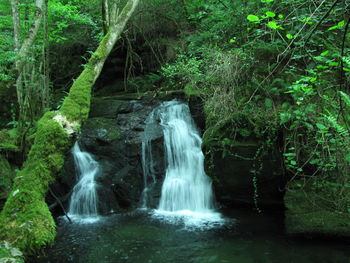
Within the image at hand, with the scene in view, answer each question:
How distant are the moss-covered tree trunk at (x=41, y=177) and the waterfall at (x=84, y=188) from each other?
2819mm

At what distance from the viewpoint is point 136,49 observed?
11.6m

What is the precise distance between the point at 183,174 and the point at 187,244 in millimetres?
2460

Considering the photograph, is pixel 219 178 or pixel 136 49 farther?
pixel 136 49

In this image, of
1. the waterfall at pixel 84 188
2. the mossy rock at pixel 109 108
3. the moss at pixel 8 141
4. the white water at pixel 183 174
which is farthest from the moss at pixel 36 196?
the mossy rock at pixel 109 108

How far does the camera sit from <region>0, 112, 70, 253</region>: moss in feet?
10.4

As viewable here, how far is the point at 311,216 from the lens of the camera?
505cm

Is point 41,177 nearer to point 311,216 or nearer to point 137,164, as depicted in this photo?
point 137,164

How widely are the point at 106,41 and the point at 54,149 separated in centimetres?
295

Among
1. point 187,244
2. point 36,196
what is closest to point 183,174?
point 187,244

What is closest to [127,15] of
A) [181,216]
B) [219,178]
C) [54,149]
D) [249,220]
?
[54,149]

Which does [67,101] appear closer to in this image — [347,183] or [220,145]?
[220,145]

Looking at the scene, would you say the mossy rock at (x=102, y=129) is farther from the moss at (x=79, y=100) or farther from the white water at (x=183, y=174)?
the moss at (x=79, y=100)

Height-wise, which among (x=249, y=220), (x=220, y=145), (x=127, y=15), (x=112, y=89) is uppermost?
(x=127, y=15)

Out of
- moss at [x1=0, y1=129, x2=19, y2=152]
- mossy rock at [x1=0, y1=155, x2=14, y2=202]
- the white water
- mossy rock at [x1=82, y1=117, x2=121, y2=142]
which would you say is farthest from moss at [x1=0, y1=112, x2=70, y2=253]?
mossy rock at [x1=82, y1=117, x2=121, y2=142]
